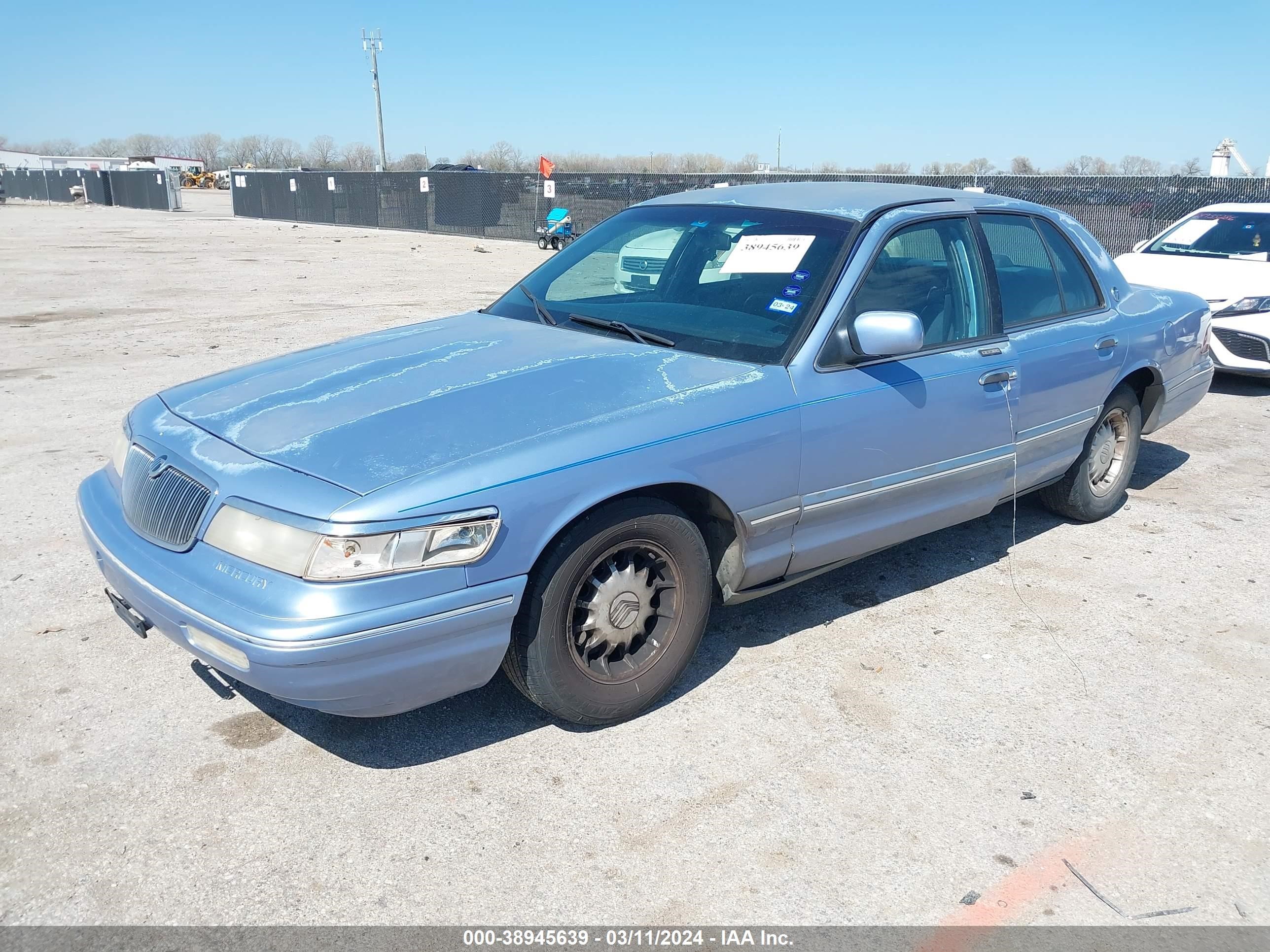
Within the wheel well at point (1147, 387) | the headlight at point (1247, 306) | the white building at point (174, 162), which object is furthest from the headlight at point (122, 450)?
the white building at point (174, 162)

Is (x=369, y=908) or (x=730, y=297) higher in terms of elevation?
(x=730, y=297)

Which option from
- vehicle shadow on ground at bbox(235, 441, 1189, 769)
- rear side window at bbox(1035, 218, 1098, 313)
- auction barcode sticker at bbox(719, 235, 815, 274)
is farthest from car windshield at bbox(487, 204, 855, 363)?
rear side window at bbox(1035, 218, 1098, 313)

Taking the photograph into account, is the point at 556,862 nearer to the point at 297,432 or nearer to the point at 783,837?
the point at 783,837

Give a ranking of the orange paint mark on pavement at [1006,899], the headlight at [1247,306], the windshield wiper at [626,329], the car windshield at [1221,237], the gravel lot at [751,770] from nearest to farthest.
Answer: the orange paint mark on pavement at [1006,899]
the gravel lot at [751,770]
the windshield wiper at [626,329]
the headlight at [1247,306]
the car windshield at [1221,237]

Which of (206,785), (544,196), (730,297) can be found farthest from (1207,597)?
(544,196)

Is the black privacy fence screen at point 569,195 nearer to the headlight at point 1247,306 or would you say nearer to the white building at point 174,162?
the headlight at point 1247,306

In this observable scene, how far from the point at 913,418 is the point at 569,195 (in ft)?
77.6

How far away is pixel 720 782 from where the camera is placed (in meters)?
3.06

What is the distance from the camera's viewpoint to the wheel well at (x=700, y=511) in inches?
120

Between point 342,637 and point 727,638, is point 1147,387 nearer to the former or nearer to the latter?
point 727,638

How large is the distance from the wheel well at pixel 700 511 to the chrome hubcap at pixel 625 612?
16 centimetres

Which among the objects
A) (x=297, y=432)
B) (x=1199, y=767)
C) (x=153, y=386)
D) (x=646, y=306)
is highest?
(x=646, y=306)

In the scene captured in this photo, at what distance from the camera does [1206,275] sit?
889 cm

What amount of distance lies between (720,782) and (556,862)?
60cm
